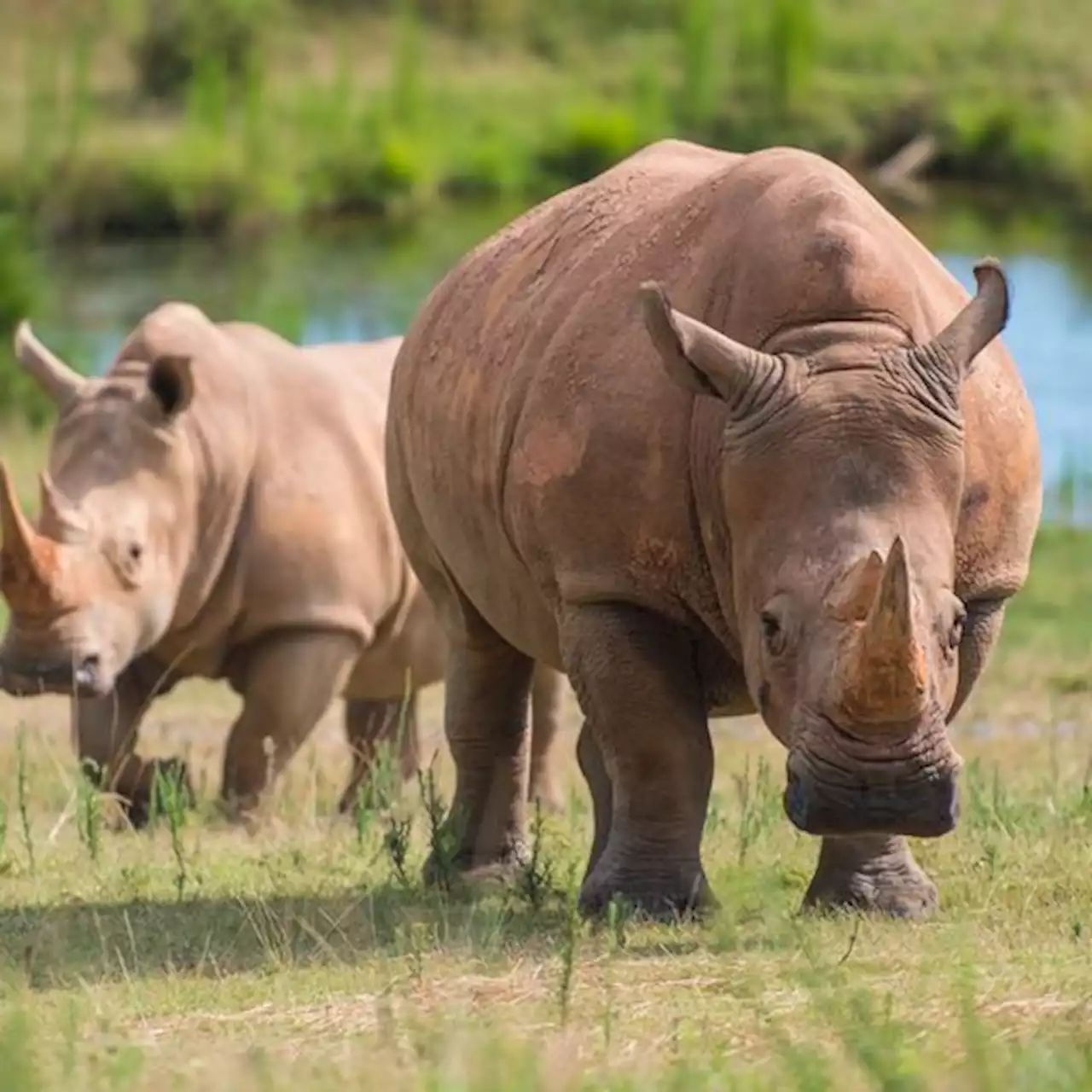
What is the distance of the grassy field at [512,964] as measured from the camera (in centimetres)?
505

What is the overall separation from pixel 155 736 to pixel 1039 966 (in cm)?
704

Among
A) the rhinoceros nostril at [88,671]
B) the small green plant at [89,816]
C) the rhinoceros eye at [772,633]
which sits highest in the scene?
the rhinoceros eye at [772,633]

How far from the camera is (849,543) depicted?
20.8 ft

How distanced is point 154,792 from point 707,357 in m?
3.19

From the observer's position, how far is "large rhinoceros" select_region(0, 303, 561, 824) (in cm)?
1039

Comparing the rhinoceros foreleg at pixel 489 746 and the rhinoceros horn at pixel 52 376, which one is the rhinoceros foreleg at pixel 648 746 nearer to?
the rhinoceros foreleg at pixel 489 746

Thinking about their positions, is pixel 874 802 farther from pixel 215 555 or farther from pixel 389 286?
pixel 389 286

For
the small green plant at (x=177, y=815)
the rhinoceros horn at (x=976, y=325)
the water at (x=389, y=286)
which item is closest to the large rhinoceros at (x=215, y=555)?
the small green plant at (x=177, y=815)

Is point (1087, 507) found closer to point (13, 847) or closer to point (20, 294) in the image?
point (20, 294)

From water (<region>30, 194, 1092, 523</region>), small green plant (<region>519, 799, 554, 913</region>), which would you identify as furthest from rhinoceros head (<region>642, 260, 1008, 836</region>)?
water (<region>30, 194, 1092, 523</region>)

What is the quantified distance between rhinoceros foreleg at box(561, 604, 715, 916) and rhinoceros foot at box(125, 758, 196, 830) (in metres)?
1.75

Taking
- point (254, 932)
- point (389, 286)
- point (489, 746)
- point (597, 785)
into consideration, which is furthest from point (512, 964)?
point (389, 286)

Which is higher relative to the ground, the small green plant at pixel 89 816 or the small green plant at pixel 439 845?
the small green plant at pixel 439 845

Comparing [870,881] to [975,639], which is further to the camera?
[870,881]
